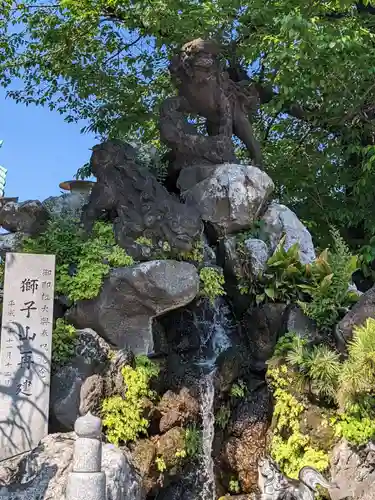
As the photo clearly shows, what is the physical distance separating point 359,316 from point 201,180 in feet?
11.0

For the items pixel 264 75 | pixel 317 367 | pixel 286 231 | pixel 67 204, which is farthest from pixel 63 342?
pixel 264 75

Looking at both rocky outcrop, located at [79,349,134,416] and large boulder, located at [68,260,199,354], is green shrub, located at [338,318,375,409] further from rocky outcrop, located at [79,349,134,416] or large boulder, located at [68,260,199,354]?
rocky outcrop, located at [79,349,134,416]

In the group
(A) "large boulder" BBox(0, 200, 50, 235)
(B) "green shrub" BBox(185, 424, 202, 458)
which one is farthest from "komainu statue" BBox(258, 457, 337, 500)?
(A) "large boulder" BBox(0, 200, 50, 235)

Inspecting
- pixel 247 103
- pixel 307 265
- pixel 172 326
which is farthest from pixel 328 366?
pixel 247 103

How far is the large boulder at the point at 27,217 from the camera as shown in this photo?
24.9ft

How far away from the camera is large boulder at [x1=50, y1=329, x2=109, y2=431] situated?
6.12m

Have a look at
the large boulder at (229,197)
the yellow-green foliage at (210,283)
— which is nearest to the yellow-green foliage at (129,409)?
the yellow-green foliage at (210,283)

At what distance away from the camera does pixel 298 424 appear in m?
6.47

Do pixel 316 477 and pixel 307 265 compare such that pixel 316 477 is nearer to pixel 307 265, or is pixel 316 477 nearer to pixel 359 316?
pixel 359 316

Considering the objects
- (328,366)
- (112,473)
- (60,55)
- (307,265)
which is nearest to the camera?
(112,473)

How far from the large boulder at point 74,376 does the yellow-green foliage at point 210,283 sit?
1.54 m

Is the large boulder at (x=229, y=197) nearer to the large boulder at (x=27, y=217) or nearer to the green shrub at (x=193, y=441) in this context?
the large boulder at (x=27, y=217)

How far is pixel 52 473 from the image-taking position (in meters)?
5.15

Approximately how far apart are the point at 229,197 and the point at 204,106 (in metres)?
2.12
